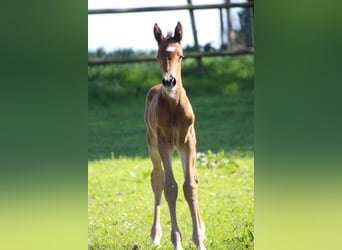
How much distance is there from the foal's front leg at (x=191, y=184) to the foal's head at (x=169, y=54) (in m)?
0.34

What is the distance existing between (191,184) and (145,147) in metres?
1.88

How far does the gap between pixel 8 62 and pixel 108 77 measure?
199cm

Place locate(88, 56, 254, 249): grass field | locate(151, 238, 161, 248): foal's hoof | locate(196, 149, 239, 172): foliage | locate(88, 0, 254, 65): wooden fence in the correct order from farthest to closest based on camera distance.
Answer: locate(196, 149, 239, 172): foliage < locate(88, 0, 254, 65): wooden fence < locate(88, 56, 254, 249): grass field < locate(151, 238, 161, 248): foal's hoof

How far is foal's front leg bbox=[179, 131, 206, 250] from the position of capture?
2590mm

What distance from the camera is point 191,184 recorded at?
2584 millimetres

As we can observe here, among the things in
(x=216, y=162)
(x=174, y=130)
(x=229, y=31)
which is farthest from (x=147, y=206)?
(x=229, y=31)

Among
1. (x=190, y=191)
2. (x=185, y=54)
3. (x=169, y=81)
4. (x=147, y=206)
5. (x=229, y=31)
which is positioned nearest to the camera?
(x=169, y=81)

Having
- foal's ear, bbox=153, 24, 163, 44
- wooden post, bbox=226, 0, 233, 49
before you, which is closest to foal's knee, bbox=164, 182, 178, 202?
foal's ear, bbox=153, 24, 163, 44

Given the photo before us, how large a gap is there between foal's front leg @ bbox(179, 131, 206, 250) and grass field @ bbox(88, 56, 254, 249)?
18.3 inches

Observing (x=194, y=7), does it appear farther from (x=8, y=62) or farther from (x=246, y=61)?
(x=8, y=62)

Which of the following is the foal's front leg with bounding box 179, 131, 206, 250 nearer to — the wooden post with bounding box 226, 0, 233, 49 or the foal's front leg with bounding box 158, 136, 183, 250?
the foal's front leg with bounding box 158, 136, 183, 250

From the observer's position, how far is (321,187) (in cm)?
270

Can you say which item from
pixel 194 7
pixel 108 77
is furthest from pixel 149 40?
pixel 108 77

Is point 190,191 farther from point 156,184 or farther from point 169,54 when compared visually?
point 169,54
